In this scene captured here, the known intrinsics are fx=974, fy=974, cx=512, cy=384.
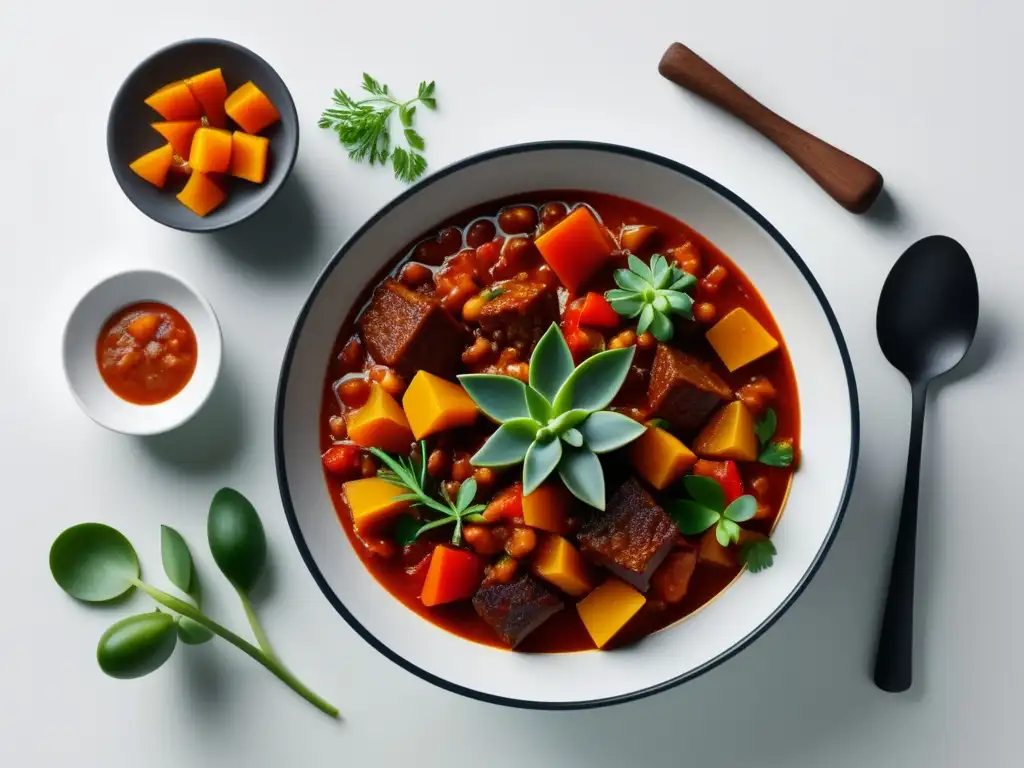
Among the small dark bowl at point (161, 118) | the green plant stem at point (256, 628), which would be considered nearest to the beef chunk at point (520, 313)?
the small dark bowl at point (161, 118)

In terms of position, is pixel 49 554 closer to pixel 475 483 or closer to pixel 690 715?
pixel 475 483

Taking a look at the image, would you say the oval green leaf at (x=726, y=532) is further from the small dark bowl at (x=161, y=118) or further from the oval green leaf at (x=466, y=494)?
the small dark bowl at (x=161, y=118)

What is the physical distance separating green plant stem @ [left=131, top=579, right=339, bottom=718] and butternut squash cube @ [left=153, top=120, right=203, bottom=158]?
1.84 metres

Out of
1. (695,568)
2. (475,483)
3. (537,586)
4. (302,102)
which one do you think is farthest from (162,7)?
(695,568)

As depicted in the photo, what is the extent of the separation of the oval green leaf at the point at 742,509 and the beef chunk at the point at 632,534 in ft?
0.75

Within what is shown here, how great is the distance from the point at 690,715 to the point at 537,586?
1.03m

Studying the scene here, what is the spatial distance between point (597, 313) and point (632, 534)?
34.3 inches

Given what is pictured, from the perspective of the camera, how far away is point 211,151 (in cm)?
400

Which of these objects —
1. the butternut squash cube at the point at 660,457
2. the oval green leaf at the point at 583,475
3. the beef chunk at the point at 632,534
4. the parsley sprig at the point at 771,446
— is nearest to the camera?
the oval green leaf at the point at 583,475

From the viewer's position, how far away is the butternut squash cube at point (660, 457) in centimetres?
368

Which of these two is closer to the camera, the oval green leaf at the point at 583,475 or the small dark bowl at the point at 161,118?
the oval green leaf at the point at 583,475

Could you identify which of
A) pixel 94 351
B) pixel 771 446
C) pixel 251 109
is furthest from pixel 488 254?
pixel 94 351

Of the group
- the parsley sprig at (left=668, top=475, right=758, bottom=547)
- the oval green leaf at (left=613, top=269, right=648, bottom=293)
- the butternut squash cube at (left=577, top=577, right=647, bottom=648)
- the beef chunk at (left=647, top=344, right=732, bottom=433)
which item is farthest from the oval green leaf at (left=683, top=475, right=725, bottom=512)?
the oval green leaf at (left=613, top=269, right=648, bottom=293)

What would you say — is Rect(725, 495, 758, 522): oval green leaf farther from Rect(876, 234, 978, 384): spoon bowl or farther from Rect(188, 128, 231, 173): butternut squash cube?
Rect(188, 128, 231, 173): butternut squash cube
